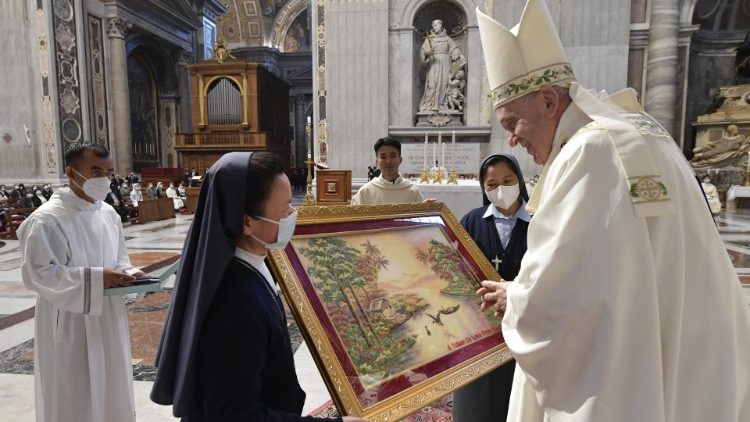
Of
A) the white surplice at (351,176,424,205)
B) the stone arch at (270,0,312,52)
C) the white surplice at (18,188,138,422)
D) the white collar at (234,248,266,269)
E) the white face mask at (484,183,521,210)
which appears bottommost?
the white surplice at (18,188,138,422)

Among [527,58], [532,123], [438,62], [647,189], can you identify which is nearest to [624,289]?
[647,189]

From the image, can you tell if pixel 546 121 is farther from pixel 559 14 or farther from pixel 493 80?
pixel 559 14

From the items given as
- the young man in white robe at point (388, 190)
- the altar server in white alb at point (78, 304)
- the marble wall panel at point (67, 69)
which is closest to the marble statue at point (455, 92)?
the young man in white robe at point (388, 190)

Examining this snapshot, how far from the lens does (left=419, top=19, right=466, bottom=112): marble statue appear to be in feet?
33.1

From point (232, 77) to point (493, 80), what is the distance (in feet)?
62.5

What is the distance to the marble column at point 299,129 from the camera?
1058 inches

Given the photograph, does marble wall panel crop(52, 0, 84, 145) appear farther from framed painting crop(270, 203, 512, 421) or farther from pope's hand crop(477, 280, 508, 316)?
pope's hand crop(477, 280, 508, 316)

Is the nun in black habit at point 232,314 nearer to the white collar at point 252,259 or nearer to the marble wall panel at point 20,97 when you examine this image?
the white collar at point 252,259

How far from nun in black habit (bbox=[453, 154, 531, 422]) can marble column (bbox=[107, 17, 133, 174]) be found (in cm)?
1766

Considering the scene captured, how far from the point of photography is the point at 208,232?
1.15 metres

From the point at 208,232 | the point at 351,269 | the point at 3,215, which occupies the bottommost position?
the point at 3,215

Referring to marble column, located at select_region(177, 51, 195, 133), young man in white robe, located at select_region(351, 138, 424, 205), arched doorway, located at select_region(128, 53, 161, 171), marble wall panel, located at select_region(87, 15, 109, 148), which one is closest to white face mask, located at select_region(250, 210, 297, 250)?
young man in white robe, located at select_region(351, 138, 424, 205)

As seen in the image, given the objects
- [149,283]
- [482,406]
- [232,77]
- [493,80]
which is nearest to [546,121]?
[493,80]

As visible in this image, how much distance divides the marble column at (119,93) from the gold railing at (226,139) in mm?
2163
